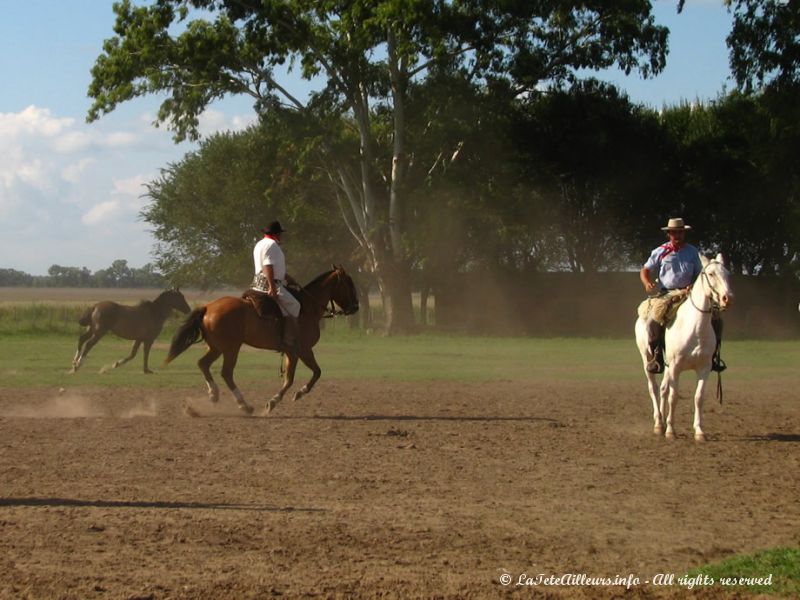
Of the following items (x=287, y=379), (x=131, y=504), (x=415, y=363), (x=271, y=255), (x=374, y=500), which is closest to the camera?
(x=131, y=504)

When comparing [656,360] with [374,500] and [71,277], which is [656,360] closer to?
[374,500]

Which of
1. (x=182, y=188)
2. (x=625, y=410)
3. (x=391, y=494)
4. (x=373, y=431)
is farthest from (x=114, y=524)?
(x=182, y=188)

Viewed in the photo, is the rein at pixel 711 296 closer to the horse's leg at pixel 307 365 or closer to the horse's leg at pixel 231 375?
the horse's leg at pixel 307 365

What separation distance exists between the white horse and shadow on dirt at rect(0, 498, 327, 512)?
5.94 m

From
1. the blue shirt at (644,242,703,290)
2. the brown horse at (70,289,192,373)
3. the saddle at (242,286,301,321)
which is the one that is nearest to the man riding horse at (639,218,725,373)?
the blue shirt at (644,242,703,290)

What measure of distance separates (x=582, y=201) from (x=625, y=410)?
3172cm

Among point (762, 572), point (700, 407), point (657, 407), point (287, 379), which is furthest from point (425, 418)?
point (762, 572)

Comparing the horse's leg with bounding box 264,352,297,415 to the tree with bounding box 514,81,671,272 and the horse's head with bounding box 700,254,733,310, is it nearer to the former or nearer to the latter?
the horse's head with bounding box 700,254,733,310

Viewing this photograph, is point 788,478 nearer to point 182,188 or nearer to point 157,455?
point 157,455

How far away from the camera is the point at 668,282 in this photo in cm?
1419

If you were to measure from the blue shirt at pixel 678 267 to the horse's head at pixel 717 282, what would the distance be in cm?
67

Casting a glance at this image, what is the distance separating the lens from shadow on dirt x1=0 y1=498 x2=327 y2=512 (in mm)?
9188

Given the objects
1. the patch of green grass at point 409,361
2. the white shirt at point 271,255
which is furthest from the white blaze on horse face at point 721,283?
the patch of green grass at point 409,361

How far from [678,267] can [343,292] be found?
4932mm
